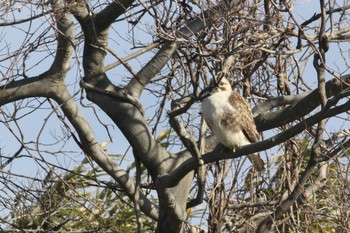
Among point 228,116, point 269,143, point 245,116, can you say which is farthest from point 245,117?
point 269,143

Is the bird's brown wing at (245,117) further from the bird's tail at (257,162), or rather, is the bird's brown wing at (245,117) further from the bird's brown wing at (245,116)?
the bird's tail at (257,162)

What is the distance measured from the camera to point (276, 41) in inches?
268

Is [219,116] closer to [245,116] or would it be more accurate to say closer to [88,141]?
[245,116]

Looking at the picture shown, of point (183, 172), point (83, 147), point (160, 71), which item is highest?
point (160, 71)

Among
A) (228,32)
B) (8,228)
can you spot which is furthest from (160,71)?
(8,228)

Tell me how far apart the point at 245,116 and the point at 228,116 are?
17 cm

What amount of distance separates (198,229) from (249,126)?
98cm

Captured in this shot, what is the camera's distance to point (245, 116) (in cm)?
660

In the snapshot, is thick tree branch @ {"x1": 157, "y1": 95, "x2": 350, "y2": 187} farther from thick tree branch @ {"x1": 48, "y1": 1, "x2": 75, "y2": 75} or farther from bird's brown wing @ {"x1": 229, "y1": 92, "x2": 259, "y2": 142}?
thick tree branch @ {"x1": 48, "y1": 1, "x2": 75, "y2": 75}

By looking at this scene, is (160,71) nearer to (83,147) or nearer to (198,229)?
(83,147)

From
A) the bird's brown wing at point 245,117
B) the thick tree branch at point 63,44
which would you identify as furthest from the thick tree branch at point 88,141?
the bird's brown wing at point 245,117

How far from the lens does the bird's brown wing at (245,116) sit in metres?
6.61

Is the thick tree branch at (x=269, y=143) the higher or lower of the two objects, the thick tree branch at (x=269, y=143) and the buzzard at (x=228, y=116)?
the lower

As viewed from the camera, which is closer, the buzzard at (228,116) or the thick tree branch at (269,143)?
the thick tree branch at (269,143)
